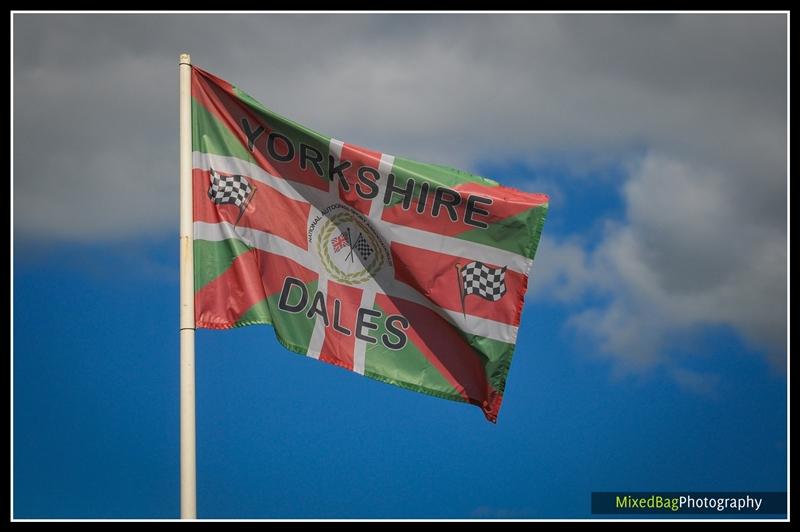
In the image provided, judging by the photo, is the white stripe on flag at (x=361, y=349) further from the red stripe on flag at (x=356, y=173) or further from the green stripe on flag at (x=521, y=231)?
the green stripe on flag at (x=521, y=231)

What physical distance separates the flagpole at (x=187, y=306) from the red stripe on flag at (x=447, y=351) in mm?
3773

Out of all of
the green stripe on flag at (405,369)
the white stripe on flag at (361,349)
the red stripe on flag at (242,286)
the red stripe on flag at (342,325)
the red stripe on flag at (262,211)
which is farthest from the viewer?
the green stripe on flag at (405,369)

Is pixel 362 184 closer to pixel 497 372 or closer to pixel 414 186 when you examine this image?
pixel 414 186

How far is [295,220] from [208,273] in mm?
1912

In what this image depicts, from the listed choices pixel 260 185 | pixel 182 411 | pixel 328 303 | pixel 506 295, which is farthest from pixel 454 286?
pixel 182 411

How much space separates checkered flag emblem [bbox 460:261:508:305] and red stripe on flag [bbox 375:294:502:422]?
72cm

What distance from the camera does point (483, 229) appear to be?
811 inches

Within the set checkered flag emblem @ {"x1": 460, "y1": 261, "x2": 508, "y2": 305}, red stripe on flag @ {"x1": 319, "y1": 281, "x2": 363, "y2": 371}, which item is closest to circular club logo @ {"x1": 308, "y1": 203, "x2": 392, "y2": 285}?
red stripe on flag @ {"x1": 319, "y1": 281, "x2": 363, "y2": 371}

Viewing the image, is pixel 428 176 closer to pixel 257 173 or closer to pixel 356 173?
pixel 356 173

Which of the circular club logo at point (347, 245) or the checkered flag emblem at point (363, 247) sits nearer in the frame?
the circular club logo at point (347, 245)

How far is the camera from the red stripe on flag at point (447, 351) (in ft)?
67.6

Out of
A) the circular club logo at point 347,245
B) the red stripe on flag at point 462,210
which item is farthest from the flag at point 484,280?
the circular club logo at point 347,245

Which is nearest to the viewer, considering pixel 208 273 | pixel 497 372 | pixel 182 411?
pixel 182 411

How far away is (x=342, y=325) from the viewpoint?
795 inches
